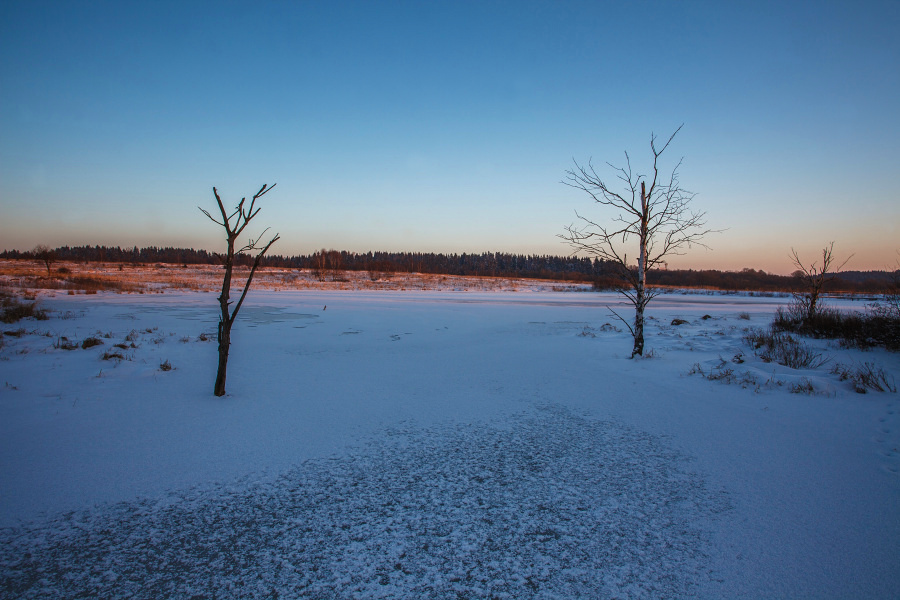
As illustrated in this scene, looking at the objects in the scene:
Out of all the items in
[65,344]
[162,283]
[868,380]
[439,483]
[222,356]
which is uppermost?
[162,283]

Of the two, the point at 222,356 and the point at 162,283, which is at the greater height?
the point at 162,283

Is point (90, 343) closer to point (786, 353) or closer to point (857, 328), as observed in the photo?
point (786, 353)

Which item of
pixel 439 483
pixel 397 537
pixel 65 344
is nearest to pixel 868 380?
pixel 439 483

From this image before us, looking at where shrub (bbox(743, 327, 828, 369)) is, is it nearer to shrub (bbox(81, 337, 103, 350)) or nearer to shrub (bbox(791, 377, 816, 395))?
shrub (bbox(791, 377, 816, 395))

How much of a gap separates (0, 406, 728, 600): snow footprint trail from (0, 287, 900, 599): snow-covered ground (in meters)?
0.01

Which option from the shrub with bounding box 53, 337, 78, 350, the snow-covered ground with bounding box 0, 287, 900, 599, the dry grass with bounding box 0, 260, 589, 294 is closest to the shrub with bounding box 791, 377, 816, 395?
the snow-covered ground with bounding box 0, 287, 900, 599

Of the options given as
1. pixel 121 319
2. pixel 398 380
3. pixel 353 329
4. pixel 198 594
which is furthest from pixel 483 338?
pixel 121 319

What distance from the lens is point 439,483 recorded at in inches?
130

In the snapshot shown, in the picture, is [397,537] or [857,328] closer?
[397,537]

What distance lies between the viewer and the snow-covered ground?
2.25 meters

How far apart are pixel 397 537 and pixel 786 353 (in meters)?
8.40

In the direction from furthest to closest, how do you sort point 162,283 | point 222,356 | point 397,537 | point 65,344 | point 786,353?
point 162,283, point 65,344, point 786,353, point 222,356, point 397,537

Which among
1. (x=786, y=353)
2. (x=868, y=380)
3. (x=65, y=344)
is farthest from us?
(x=65, y=344)

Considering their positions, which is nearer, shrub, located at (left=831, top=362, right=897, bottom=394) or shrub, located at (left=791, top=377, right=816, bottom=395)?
shrub, located at (left=831, top=362, right=897, bottom=394)
